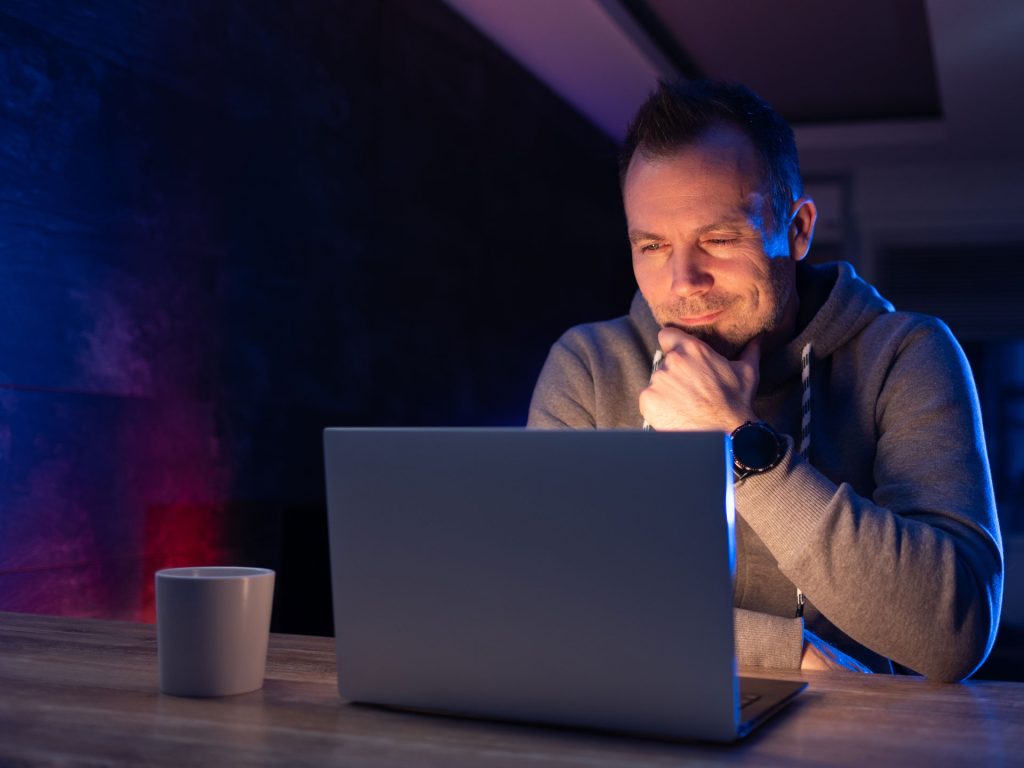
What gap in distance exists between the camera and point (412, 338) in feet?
10.1

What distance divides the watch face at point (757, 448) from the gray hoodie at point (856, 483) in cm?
1

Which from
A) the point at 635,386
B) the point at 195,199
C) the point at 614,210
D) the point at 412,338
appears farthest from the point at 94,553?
the point at 614,210

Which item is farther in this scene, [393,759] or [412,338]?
[412,338]

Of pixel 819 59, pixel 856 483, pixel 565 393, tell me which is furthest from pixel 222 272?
pixel 819 59

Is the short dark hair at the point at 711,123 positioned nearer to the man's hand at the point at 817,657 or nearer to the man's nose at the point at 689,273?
the man's nose at the point at 689,273

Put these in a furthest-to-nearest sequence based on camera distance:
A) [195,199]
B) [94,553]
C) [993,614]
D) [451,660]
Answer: [195,199] < [94,553] < [993,614] < [451,660]

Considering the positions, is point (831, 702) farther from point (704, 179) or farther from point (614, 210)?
point (614, 210)

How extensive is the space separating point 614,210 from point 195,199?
3130 mm

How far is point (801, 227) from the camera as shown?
1.67 meters

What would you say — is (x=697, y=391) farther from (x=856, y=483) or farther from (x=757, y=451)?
(x=856, y=483)

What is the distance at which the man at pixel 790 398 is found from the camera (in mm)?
1125

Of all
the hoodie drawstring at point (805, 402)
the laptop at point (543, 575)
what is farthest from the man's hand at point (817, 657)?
the laptop at point (543, 575)

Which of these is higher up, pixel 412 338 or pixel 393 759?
pixel 412 338

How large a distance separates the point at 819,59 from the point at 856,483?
353 centimetres
